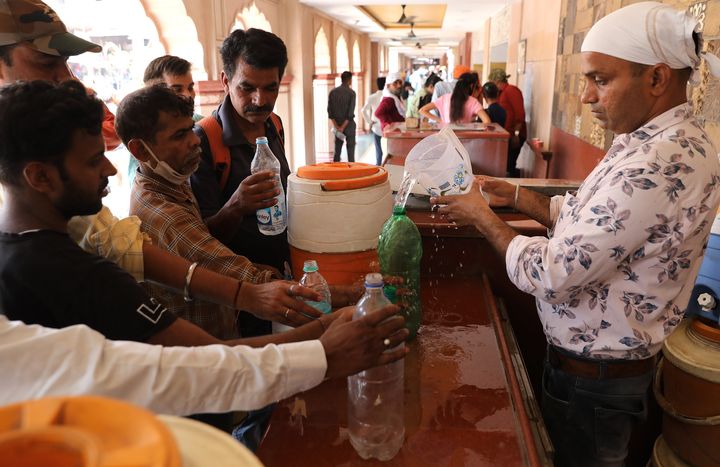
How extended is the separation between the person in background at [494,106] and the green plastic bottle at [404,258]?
5376 mm

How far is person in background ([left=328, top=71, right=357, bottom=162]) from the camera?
30.5 ft

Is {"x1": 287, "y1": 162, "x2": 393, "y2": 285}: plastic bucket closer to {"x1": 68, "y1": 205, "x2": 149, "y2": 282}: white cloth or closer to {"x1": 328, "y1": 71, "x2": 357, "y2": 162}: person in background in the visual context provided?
{"x1": 68, "y1": 205, "x2": 149, "y2": 282}: white cloth

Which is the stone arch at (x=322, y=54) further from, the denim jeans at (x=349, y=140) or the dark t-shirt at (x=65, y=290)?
the dark t-shirt at (x=65, y=290)

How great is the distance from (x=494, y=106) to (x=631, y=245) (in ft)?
18.4

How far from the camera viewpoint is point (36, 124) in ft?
3.23

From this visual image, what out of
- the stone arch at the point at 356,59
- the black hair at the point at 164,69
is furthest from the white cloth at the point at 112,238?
the stone arch at the point at 356,59

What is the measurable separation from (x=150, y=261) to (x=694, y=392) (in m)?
1.84

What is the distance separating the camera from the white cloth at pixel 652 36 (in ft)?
4.16

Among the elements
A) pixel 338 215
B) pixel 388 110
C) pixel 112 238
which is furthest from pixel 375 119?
pixel 112 238

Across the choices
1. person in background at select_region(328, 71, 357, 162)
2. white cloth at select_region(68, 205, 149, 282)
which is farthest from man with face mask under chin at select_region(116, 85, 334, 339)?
person in background at select_region(328, 71, 357, 162)

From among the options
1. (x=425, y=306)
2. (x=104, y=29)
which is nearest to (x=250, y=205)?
(x=425, y=306)

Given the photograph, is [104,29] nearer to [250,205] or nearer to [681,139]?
[250,205]

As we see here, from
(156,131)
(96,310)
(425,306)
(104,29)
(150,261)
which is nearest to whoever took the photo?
(96,310)

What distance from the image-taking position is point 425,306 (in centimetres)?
179
